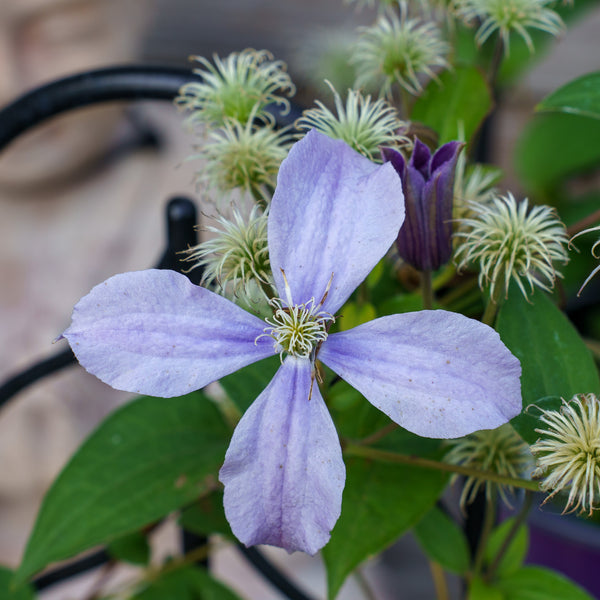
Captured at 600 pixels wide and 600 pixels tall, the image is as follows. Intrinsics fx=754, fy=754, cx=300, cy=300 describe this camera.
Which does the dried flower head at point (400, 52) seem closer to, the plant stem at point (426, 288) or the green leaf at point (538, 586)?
the plant stem at point (426, 288)

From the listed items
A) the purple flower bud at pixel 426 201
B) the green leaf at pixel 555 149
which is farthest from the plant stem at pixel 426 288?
the green leaf at pixel 555 149

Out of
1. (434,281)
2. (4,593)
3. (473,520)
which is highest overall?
(434,281)

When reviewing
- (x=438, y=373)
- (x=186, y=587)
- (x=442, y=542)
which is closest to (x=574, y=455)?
(x=438, y=373)

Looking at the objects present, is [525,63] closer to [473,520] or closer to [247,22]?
[473,520]

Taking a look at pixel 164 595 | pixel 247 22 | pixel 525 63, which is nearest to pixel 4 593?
pixel 164 595

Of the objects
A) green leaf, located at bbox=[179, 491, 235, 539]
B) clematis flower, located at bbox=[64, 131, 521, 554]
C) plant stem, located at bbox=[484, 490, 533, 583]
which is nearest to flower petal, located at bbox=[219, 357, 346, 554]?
clematis flower, located at bbox=[64, 131, 521, 554]
